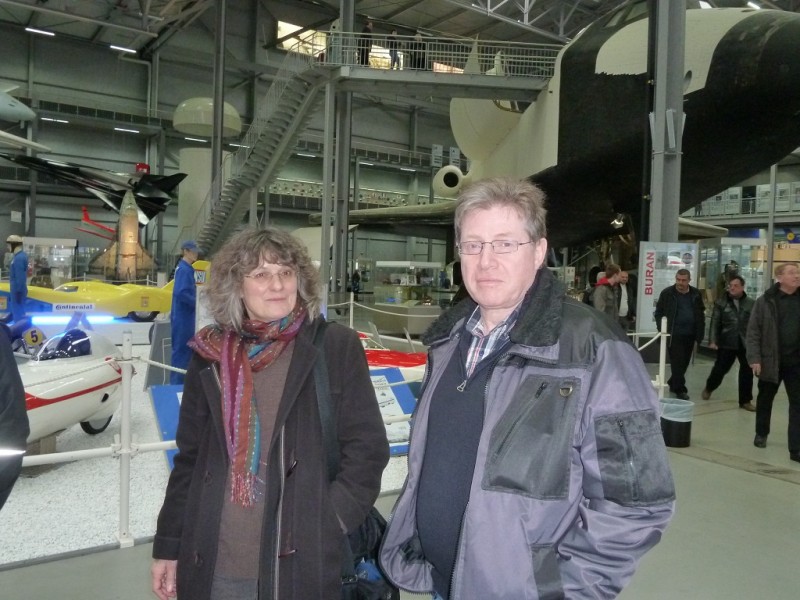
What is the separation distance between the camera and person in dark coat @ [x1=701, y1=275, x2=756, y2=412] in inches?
317

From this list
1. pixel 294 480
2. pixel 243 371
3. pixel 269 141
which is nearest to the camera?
pixel 294 480

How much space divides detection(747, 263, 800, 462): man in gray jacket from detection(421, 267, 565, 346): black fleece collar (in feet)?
16.7

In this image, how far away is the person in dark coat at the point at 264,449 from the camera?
181 cm

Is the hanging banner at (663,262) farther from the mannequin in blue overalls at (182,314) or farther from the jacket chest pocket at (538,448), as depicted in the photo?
the jacket chest pocket at (538,448)

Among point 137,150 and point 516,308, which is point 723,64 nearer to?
point 516,308

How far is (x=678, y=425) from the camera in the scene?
616 centimetres

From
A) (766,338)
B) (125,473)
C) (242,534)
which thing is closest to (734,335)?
(766,338)

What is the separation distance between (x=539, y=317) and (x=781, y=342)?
17.4 ft

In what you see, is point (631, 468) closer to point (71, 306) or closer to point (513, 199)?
point (513, 199)

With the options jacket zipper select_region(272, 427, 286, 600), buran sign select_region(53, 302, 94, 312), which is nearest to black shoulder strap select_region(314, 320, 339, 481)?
jacket zipper select_region(272, 427, 286, 600)

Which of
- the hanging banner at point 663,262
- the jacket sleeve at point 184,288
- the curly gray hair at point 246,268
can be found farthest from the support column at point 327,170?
the curly gray hair at point 246,268

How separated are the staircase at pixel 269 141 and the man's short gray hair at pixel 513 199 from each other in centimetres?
1327

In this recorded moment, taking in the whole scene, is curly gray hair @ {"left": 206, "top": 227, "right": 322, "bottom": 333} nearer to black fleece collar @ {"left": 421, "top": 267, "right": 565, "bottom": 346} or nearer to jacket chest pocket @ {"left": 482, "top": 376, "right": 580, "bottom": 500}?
black fleece collar @ {"left": 421, "top": 267, "right": 565, "bottom": 346}

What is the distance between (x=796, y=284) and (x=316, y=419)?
564cm
